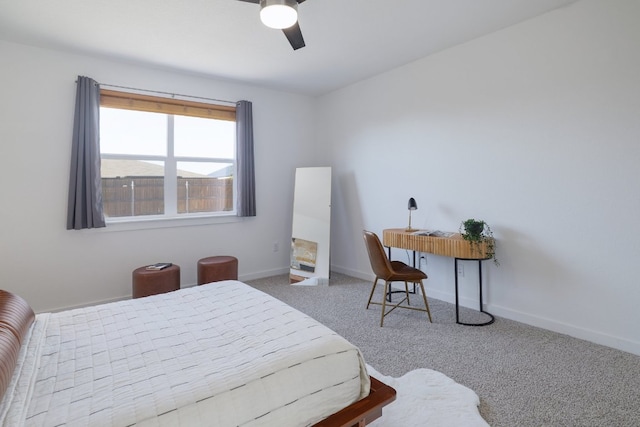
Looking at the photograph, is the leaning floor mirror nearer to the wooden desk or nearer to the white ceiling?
the wooden desk

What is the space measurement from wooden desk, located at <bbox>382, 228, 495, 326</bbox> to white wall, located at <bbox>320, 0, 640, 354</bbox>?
33cm

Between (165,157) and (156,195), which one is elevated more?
(165,157)

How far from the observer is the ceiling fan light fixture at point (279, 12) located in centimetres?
184

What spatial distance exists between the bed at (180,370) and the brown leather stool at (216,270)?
70.7 inches

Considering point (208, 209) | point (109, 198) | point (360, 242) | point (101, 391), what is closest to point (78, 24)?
point (109, 198)

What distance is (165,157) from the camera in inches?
154

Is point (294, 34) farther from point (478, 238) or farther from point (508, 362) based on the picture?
point (508, 362)

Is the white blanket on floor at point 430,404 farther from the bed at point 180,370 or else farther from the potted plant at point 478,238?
the potted plant at point 478,238

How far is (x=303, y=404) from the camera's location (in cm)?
128

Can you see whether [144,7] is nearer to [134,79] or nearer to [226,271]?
[134,79]

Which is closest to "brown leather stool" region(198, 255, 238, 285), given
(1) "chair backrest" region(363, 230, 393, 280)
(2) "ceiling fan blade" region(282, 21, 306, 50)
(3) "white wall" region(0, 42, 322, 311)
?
(3) "white wall" region(0, 42, 322, 311)

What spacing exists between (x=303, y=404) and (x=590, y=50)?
311cm

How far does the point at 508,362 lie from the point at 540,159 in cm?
165

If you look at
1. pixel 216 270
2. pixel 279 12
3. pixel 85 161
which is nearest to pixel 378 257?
pixel 216 270
